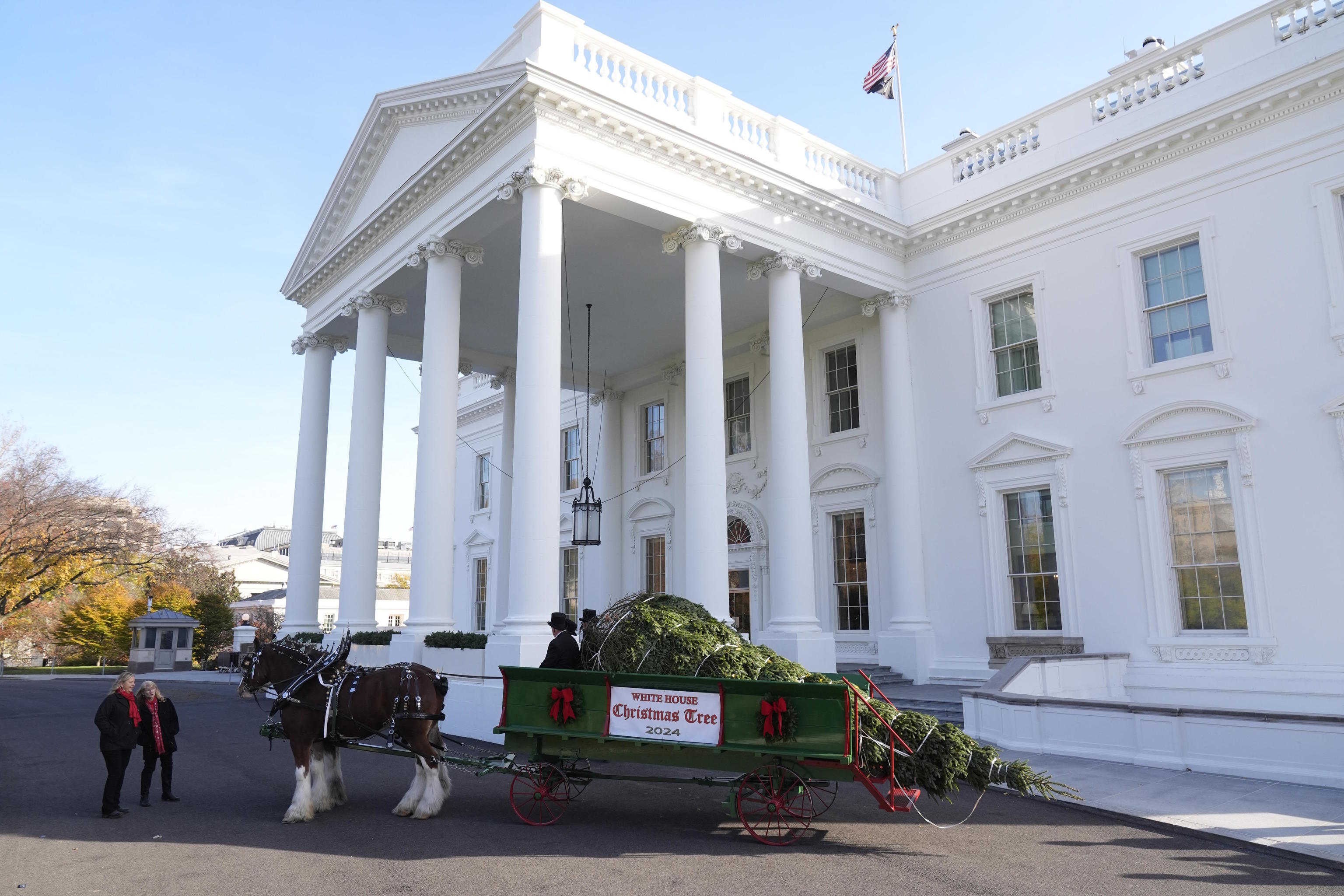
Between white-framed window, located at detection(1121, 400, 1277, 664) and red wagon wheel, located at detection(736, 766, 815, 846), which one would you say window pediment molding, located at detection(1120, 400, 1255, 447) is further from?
red wagon wheel, located at detection(736, 766, 815, 846)

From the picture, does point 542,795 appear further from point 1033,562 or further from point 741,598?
point 741,598

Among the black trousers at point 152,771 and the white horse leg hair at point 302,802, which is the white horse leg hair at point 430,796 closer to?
the white horse leg hair at point 302,802

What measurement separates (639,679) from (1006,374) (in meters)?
12.2

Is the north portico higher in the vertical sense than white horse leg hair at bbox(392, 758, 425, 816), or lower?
higher

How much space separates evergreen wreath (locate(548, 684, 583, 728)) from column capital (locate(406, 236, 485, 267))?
10.4m

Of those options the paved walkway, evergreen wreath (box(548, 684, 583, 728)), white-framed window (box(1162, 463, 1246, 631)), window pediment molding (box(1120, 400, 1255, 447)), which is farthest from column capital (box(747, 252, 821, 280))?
evergreen wreath (box(548, 684, 583, 728))

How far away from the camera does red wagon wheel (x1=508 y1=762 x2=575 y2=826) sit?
25.5ft

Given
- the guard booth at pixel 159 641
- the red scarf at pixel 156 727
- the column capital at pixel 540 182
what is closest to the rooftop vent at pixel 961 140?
the column capital at pixel 540 182

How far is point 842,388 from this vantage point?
19.8 meters

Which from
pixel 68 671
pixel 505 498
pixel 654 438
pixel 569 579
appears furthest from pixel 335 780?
pixel 68 671

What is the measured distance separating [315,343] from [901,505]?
→ 1452 centimetres

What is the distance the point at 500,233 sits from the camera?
1644cm

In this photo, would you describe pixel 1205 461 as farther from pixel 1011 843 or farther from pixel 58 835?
pixel 58 835

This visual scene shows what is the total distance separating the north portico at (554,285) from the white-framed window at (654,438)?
3.73m
